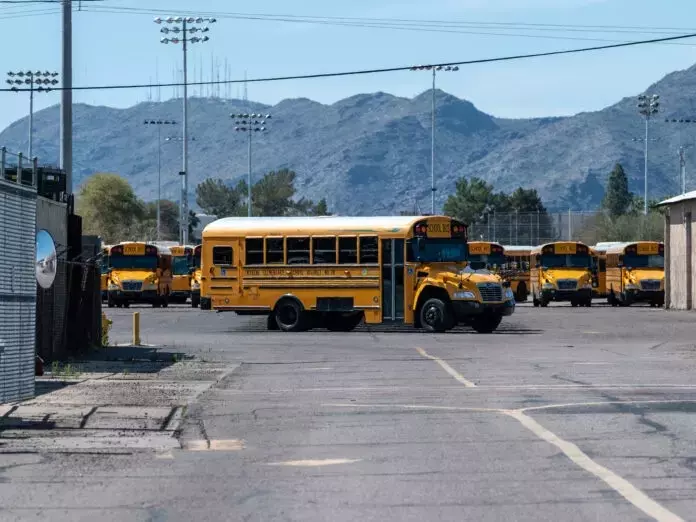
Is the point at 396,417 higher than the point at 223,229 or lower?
lower

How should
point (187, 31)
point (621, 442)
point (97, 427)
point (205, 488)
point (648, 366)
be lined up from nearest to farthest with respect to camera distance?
point (205, 488) → point (621, 442) → point (97, 427) → point (648, 366) → point (187, 31)

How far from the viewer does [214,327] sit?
39.9 meters

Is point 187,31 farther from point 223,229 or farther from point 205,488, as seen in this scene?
point 205,488

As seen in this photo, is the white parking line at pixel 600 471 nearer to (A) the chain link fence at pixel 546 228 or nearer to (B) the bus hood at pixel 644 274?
(B) the bus hood at pixel 644 274

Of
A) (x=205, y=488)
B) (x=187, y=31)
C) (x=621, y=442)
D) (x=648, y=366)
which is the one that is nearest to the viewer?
(x=205, y=488)

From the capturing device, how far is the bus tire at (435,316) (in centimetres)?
3550

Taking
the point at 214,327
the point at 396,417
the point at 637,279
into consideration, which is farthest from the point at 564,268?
the point at 396,417

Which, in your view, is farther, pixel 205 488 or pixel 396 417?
pixel 396 417

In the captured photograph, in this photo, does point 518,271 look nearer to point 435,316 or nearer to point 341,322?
point 341,322

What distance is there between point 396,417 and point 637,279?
4667 centimetres

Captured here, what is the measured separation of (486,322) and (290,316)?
5105 millimetres

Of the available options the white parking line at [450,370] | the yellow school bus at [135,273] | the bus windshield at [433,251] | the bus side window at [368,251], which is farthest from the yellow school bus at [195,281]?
the white parking line at [450,370]

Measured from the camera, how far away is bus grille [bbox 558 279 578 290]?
191 ft

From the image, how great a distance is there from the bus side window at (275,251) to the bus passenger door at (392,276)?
279 centimetres
